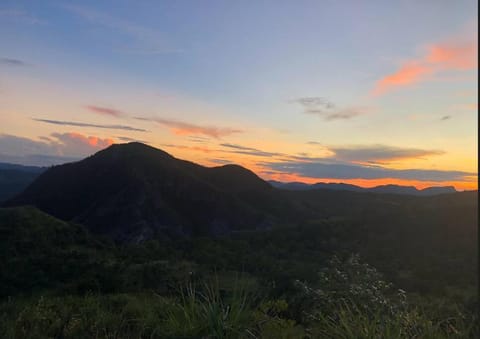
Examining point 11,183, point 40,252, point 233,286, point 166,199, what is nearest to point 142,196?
point 166,199

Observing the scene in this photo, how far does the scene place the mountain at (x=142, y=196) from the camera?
88250 millimetres

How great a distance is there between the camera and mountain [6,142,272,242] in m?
88.2

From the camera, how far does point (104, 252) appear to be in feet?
135

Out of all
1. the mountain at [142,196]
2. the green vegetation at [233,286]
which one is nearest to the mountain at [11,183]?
the mountain at [142,196]

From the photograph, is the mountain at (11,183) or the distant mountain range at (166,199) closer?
the distant mountain range at (166,199)

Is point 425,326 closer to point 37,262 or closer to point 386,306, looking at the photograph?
point 386,306

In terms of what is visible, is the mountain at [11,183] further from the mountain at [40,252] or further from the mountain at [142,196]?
the mountain at [40,252]

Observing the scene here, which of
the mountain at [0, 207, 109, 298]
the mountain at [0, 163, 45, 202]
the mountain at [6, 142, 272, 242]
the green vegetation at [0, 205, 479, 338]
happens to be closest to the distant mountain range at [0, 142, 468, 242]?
the mountain at [6, 142, 272, 242]

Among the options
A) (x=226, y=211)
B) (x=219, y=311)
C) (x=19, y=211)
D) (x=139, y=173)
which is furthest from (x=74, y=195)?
(x=219, y=311)

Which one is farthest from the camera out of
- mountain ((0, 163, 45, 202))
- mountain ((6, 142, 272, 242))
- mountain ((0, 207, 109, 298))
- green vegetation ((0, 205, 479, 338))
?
mountain ((0, 163, 45, 202))

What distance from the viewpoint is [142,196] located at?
93.7m

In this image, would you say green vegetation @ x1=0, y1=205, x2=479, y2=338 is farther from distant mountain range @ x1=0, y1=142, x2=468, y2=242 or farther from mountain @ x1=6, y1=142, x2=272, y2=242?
mountain @ x1=6, y1=142, x2=272, y2=242

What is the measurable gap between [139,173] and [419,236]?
65.5m

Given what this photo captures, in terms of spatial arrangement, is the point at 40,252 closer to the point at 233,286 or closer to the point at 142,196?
the point at 233,286
